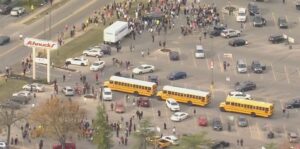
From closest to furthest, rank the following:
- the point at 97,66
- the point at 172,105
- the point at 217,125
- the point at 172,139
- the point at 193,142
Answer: the point at 193,142 < the point at 172,139 < the point at 217,125 < the point at 172,105 < the point at 97,66

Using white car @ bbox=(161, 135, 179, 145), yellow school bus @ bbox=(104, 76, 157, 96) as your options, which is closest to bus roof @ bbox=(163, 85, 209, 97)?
yellow school bus @ bbox=(104, 76, 157, 96)

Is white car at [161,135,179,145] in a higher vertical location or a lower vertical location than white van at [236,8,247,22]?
lower

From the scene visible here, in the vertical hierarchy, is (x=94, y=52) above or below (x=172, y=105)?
above

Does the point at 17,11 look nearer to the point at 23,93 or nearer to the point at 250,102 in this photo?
the point at 23,93

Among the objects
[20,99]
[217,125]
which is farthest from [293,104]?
[20,99]

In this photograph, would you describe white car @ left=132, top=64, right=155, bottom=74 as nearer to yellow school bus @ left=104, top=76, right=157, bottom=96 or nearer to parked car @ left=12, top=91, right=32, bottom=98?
yellow school bus @ left=104, top=76, right=157, bottom=96

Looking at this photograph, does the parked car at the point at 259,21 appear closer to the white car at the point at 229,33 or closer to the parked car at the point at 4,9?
the white car at the point at 229,33
